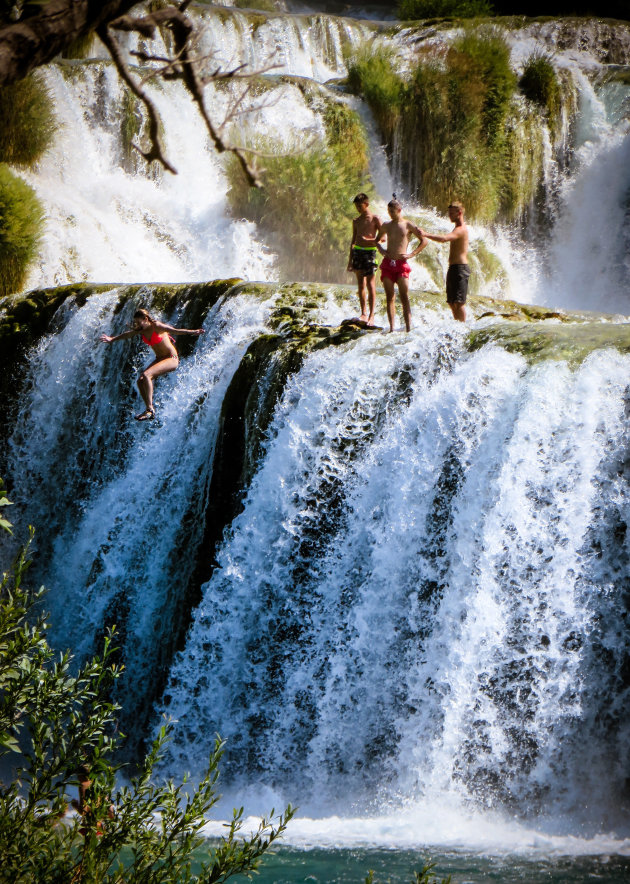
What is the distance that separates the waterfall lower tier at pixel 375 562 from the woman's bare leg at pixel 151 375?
50cm

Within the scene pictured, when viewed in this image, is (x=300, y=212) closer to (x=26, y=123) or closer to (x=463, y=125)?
(x=463, y=125)

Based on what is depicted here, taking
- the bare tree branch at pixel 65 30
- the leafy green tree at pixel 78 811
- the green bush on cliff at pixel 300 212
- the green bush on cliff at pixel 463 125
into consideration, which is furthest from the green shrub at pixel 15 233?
the leafy green tree at pixel 78 811

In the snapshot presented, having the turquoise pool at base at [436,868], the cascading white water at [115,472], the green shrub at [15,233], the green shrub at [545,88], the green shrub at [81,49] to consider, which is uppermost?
the green shrub at [81,49]

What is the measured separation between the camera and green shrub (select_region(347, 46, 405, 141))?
17.1 metres

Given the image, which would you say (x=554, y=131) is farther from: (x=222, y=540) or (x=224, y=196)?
(x=222, y=540)

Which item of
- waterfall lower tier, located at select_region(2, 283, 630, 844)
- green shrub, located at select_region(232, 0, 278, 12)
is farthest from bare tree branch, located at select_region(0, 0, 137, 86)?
green shrub, located at select_region(232, 0, 278, 12)

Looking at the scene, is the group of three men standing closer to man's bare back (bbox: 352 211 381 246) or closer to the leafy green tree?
man's bare back (bbox: 352 211 381 246)

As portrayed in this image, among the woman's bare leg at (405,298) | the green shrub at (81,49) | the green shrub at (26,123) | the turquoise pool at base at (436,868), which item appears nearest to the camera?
the turquoise pool at base at (436,868)

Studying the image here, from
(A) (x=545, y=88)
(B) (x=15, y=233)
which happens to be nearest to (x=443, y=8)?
(A) (x=545, y=88)

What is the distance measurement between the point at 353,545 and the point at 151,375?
245 cm

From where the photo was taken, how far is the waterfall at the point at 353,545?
704cm

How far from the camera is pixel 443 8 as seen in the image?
21.6 metres

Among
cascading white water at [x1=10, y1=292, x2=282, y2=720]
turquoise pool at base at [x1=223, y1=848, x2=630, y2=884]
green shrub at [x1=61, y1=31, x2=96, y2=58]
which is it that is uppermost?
green shrub at [x1=61, y1=31, x2=96, y2=58]

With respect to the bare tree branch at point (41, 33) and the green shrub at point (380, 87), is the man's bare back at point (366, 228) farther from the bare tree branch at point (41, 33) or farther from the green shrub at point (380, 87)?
the green shrub at point (380, 87)
